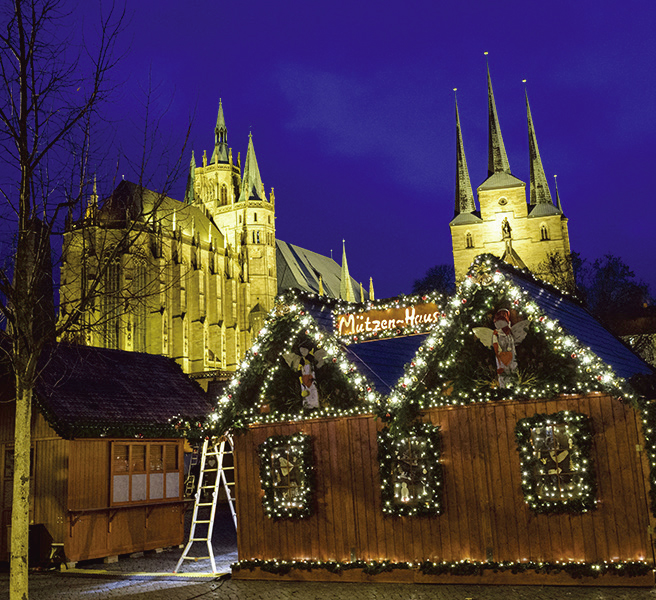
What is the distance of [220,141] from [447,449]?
A: 82.4 metres

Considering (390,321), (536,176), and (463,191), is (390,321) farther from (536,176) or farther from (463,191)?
(536,176)

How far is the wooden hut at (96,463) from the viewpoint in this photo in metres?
14.5

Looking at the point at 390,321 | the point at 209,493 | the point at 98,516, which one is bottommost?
the point at 209,493

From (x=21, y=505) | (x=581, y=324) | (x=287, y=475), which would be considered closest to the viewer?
(x=21, y=505)

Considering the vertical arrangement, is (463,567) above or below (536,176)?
below

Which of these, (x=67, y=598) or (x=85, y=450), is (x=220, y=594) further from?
(x=85, y=450)

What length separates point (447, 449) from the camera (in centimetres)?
1092

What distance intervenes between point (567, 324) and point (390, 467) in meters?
4.23

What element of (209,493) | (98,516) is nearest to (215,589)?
(98,516)

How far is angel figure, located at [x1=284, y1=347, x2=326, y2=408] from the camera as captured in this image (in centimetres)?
1220

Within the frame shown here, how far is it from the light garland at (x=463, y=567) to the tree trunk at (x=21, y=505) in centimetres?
473

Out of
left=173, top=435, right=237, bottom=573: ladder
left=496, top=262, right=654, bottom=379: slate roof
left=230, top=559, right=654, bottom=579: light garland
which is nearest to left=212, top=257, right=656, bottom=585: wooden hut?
left=230, top=559, right=654, bottom=579: light garland

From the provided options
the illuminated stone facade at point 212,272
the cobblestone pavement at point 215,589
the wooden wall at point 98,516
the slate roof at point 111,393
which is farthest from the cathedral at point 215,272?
the cobblestone pavement at point 215,589

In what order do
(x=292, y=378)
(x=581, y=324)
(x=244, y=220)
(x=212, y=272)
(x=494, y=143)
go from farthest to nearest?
(x=244, y=220) < (x=494, y=143) < (x=212, y=272) < (x=581, y=324) < (x=292, y=378)
